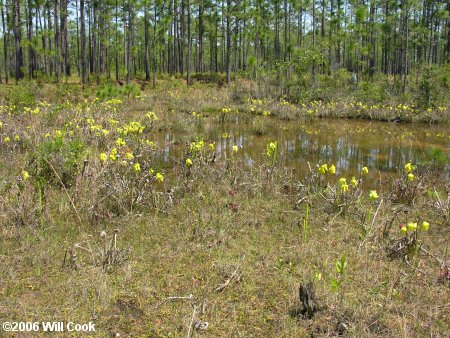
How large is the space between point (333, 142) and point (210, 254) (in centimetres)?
723

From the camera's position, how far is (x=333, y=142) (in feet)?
33.3

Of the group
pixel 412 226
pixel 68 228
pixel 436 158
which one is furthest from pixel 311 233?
pixel 436 158

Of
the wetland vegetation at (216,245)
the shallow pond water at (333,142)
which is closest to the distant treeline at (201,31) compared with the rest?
the shallow pond water at (333,142)

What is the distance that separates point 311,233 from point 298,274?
0.87 m

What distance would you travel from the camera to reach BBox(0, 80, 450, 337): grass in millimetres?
2812

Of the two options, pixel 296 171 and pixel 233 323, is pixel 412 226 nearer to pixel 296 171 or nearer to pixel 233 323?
pixel 233 323

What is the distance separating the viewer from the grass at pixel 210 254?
2.81 meters

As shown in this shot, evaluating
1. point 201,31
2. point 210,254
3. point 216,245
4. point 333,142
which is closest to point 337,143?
point 333,142

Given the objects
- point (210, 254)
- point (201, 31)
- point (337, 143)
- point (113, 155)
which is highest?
point (201, 31)

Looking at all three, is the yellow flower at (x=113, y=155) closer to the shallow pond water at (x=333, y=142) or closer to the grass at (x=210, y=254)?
the grass at (x=210, y=254)

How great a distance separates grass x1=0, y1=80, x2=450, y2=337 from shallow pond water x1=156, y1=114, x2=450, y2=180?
1471mm

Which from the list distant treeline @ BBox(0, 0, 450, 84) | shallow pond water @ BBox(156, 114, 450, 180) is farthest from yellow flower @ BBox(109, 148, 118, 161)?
distant treeline @ BBox(0, 0, 450, 84)

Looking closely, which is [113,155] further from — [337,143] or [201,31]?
[201,31]

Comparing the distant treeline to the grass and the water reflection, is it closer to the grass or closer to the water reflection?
the water reflection
